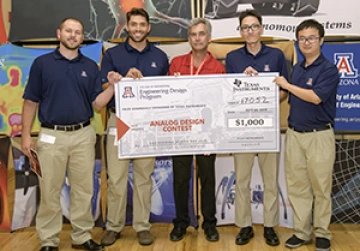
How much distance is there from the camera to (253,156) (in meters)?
3.33

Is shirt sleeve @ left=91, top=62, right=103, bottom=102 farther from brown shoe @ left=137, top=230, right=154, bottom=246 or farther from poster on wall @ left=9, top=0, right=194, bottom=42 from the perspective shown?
brown shoe @ left=137, top=230, right=154, bottom=246

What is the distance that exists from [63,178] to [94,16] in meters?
1.52

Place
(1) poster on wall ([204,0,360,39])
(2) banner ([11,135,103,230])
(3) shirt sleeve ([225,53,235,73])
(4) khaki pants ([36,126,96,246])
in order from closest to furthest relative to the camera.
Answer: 1. (4) khaki pants ([36,126,96,246])
2. (3) shirt sleeve ([225,53,235,73])
3. (1) poster on wall ([204,0,360,39])
4. (2) banner ([11,135,103,230])

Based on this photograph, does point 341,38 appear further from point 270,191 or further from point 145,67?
point 145,67

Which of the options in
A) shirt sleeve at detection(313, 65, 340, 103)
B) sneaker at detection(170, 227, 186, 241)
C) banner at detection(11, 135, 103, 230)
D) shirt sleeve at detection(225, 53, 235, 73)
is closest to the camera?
shirt sleeve at detection(313, 65, 340, 103)

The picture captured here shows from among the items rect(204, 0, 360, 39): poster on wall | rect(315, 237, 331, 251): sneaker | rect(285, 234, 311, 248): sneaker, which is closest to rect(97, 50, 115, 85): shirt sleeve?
rect(204, 0, 360, 39): poster on wall

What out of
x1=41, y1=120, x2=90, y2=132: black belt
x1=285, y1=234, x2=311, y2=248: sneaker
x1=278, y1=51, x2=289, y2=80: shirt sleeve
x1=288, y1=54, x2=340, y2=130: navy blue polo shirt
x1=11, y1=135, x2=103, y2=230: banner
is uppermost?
x1=278, y1=51, x2=289, y2=80: shirt sleeve

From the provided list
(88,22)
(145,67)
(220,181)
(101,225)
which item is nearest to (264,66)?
(145,67)

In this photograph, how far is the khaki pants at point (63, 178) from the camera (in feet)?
10.1

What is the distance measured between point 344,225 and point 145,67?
7.55ft

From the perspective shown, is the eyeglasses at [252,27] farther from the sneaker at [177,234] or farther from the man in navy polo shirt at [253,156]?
the sneaker at [177,234]

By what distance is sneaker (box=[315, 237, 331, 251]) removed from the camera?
3160 mm

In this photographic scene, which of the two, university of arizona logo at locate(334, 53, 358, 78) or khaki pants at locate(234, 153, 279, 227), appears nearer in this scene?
khaki pants at locate(234, 153, 279, 227)

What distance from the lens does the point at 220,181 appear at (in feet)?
12.7
